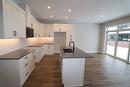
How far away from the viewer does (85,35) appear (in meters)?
8.59

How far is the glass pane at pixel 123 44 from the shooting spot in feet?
19.9

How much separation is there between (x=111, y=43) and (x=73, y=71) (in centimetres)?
585

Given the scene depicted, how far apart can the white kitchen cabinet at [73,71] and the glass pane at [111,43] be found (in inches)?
211

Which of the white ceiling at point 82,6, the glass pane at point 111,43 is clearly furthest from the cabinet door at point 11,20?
the glass pane at point 111,43

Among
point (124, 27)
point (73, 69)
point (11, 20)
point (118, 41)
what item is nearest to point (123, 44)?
point (118, 41)

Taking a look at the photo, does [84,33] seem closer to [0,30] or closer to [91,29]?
[91,29]

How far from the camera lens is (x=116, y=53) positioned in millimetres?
7004

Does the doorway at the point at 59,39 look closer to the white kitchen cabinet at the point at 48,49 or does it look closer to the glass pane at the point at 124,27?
the white kitchen cabinet at the point at 48,49

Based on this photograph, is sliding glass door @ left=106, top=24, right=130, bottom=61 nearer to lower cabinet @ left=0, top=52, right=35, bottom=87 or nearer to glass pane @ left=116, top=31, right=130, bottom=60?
glass pane @ left=116, top=31, right=130, bottom=60

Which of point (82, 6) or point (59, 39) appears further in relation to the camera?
point (59, 39)

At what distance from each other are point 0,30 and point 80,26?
683cm

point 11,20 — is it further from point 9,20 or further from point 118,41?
point 118,41

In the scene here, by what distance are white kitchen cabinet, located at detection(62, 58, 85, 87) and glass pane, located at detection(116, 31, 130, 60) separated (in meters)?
4.48

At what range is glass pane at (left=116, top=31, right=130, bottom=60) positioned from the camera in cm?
608
